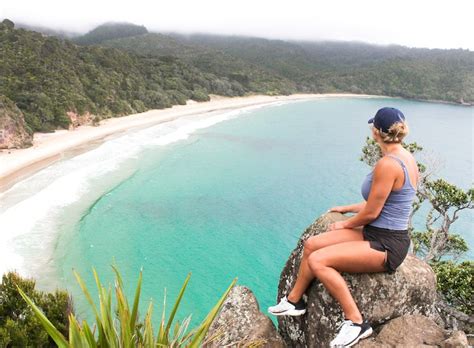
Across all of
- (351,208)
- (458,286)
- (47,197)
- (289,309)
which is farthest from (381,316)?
(47,197)

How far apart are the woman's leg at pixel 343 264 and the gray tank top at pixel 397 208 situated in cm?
28

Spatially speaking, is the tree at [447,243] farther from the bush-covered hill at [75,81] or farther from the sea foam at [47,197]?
the bush-covered hill at [75,81]

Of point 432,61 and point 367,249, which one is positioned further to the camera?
point 432,61

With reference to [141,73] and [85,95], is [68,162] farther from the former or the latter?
[141,73]

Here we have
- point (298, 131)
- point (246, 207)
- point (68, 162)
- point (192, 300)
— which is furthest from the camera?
point (298, 131)

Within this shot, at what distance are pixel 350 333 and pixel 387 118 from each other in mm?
2052

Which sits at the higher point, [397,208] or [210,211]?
[397,208]

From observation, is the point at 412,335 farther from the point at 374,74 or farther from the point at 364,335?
the point at 374,74

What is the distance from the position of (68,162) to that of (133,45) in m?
136

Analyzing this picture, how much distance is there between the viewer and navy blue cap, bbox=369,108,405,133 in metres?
3.66

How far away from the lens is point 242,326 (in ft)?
15.7

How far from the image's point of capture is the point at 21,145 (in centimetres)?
2777

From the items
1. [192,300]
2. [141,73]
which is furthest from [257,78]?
[192,300]

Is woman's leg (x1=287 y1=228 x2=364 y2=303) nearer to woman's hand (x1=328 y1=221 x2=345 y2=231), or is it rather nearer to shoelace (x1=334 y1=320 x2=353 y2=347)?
woman's hand (x1=328 y1=221 x2=345 y2=231)
